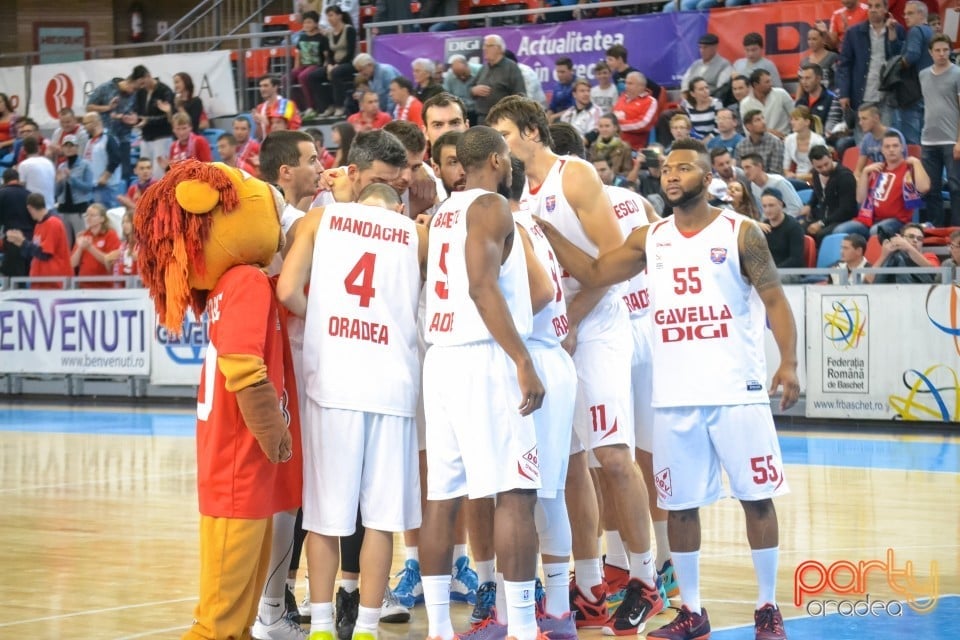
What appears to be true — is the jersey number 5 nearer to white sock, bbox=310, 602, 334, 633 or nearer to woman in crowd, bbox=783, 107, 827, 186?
white sock, bbox=310, 602, 334, 633

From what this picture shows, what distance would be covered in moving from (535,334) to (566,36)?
14051 mm

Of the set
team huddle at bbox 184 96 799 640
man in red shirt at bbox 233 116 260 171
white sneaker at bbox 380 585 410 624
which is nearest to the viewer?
team huddle at bbox 184 96 799 640

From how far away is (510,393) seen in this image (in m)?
5.85

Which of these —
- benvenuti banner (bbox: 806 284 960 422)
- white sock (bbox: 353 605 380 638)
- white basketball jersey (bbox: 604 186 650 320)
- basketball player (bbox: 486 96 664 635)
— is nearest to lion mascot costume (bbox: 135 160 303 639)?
white sock (bbox: 353 605 380 638)

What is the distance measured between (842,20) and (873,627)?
1253 cm

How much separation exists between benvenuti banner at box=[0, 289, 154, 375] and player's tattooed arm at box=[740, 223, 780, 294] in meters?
13.5

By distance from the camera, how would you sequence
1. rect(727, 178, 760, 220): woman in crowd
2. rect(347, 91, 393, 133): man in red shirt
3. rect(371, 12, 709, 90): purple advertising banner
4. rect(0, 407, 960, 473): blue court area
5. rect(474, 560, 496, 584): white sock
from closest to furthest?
rect(474, 560, 496, 584): white sock < rect(727, 178, 760, 220): woman in crowd < rect(0, 407, 960, 473): blue court area < rect(347, 91, 393, 133): man in red shirt < rect(371, 12, 709, 90): purple advertising banner

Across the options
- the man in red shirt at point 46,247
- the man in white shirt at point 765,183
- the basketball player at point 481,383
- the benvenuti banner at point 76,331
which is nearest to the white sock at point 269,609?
the basketball player at point 481,383

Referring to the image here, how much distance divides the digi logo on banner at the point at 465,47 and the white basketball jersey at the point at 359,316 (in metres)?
14.2

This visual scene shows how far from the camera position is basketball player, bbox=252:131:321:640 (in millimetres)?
6363

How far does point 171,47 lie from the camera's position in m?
30.0

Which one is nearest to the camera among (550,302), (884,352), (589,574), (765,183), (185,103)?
(550,302)

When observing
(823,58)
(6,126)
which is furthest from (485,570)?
(6,126)

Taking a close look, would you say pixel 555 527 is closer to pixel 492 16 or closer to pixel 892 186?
pixel 892 186
